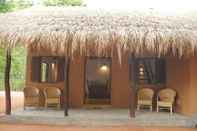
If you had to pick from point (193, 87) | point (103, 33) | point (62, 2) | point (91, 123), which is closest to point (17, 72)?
point (62, 2)

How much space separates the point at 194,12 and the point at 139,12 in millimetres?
1902

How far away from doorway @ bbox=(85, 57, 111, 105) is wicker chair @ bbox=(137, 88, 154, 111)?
1956 millimetres

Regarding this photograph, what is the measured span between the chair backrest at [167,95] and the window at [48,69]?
333 centimetres

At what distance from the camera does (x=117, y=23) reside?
→ 1162 centimetres

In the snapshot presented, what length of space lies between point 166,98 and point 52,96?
3586 mm

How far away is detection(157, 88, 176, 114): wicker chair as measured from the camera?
1316cm

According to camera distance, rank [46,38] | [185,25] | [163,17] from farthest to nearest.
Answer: [163,17] < [185,25] < [46,38]

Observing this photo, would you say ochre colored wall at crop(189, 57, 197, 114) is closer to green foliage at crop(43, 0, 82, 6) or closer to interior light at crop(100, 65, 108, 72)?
Result: interior light at crop(100, 65, 108, 72)

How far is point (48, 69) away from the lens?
15.0m

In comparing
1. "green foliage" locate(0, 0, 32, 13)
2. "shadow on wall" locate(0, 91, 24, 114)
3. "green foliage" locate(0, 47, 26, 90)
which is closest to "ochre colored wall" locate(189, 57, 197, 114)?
"shadow on wall" locate(0, 91, 24, 114)

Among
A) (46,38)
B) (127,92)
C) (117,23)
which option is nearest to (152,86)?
(127,92)

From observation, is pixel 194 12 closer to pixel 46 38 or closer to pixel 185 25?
pixel 185 25

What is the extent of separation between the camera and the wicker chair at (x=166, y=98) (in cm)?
1316

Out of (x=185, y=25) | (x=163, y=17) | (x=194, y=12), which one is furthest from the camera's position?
(x=194, y=12)
